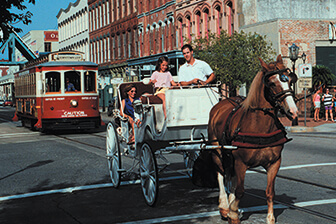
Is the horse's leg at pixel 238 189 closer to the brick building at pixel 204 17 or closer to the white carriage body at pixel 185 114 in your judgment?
the white carriage body at pixel 185 114

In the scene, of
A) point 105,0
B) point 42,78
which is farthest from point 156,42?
point 42,78

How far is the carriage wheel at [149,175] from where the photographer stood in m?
7.65

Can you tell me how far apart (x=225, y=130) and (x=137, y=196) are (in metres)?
2.61

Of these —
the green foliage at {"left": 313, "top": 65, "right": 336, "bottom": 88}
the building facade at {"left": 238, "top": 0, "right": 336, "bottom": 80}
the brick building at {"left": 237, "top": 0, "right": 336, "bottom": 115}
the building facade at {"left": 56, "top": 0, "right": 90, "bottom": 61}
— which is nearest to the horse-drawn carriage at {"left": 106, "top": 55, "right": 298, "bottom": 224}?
the brick building at {"left": 237, "top": 0, "right": 336, "bottom": 115}

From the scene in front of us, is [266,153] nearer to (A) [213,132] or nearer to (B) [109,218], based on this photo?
(A) [213,132]

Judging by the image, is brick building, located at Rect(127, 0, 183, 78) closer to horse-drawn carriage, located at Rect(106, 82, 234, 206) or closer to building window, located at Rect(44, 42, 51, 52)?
horse-drawn carriage, located at Rect(106, 82, 234, 206)

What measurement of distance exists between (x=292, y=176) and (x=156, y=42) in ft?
143

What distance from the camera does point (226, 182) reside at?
7.66m

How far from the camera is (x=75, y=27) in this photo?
274 ft

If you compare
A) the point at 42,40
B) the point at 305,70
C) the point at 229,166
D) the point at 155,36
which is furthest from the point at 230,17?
the point at 42,40

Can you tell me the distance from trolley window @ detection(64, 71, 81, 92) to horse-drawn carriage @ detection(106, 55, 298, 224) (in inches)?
586

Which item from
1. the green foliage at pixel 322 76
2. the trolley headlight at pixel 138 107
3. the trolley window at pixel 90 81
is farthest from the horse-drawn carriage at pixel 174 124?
the green foliage at pixel 322 76

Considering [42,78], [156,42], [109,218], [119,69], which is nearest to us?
[109,218]

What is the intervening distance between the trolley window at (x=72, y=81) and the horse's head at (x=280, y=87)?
1932 centimetres
